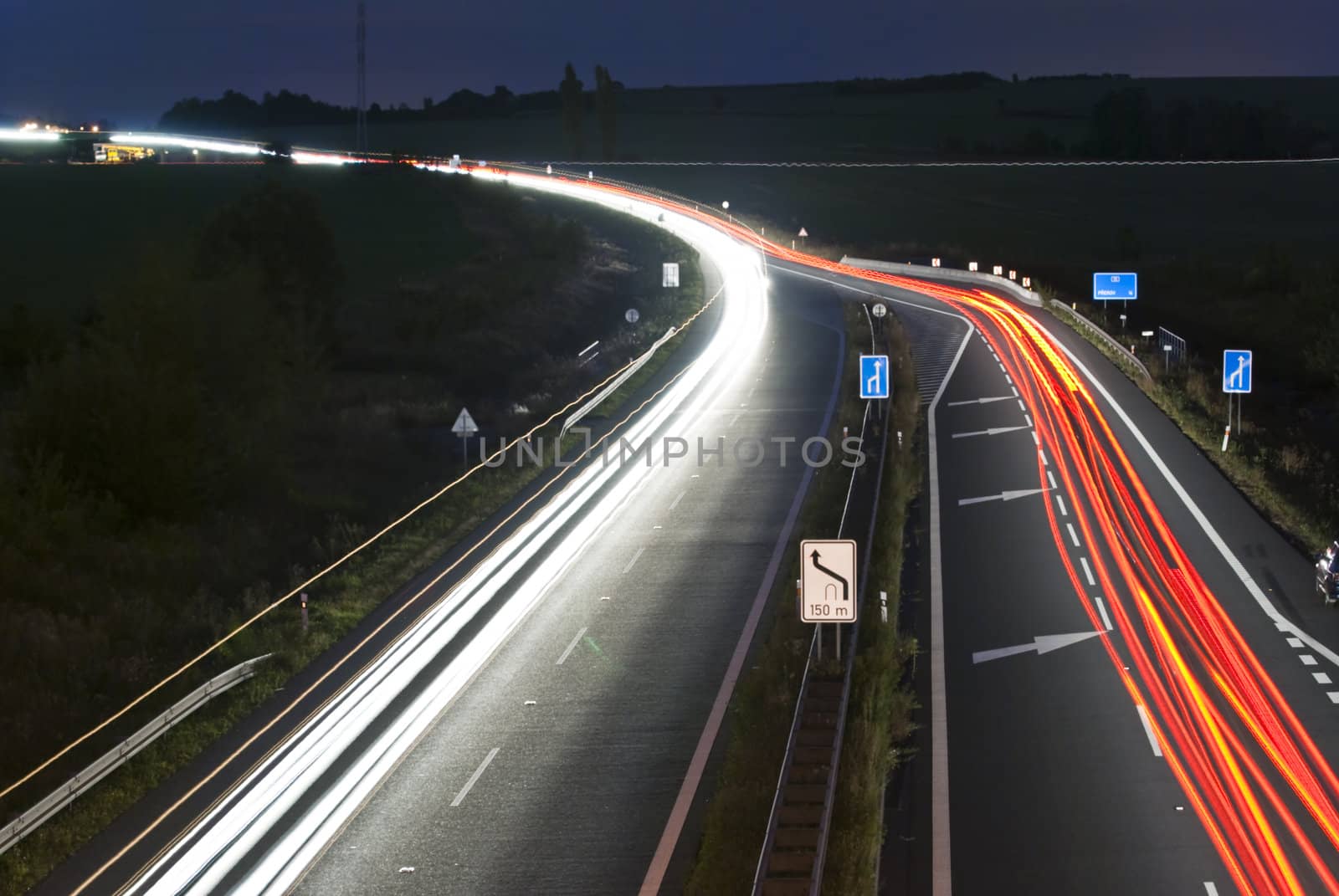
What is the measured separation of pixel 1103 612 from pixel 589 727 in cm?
975

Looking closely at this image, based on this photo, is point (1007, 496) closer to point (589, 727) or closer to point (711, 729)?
point (711, 729)

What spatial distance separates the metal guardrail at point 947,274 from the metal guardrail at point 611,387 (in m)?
22.9

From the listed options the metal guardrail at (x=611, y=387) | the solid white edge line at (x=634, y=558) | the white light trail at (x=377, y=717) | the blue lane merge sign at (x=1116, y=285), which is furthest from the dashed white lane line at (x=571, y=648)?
the blue lane merge sign at (x=1116, y=285)

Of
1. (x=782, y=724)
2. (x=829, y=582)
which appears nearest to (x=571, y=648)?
(x=829, y=582)

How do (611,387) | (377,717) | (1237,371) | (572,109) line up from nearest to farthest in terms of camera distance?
(377,717) < (1237,371) < (611,387) < (572,109)

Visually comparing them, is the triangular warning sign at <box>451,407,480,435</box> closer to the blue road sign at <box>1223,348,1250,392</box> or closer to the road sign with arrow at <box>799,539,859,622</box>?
the road sign with arrow at <box>799,539,859,622</box>

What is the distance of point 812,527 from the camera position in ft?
92.7

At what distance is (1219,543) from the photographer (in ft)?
93.4

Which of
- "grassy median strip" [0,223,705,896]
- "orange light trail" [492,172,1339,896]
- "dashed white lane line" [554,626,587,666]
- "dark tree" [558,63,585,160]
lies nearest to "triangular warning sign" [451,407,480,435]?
"grassy median strip" [0,223,705,896]

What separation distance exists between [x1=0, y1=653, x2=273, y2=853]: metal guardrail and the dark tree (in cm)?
14387

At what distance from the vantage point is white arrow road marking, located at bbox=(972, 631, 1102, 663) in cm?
2211

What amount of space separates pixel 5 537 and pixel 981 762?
63.3ft

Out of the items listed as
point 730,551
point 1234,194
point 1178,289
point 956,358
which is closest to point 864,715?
point 730,551

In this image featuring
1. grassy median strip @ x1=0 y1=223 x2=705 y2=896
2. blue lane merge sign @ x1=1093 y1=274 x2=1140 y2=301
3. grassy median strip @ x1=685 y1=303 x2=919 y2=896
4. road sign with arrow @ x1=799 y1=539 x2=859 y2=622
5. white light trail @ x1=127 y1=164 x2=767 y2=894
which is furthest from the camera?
blue lane merge sign @ x1=1093 y1=274 x2=1140 y2=301
